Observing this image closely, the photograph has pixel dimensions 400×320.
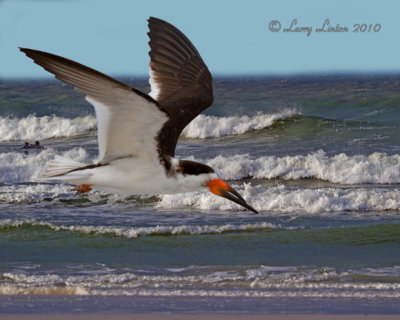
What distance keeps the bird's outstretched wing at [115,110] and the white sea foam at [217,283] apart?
2.62 m

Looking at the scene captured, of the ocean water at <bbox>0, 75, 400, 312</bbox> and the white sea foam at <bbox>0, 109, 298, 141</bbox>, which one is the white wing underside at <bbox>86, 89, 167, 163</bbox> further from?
the white sea foam at <bbox>0, 109, 298, 141</bbox>

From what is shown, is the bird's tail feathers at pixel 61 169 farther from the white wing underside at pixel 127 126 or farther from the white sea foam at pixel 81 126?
the white sea foam at pixel 81 126

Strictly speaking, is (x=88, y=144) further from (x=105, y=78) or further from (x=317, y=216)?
(x=105, y=78)

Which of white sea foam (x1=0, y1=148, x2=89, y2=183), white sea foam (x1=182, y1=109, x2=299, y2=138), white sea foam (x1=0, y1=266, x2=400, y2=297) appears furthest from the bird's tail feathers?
white sea foam (x1=182, y1=109, x2=299, y2=138)

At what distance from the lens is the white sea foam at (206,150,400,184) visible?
19.2 metres

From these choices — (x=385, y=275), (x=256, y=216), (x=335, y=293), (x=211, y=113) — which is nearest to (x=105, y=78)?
(x=335, y=293)

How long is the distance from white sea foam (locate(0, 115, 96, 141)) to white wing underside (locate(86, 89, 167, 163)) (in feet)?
82.2

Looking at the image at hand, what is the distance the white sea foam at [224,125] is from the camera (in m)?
28.6

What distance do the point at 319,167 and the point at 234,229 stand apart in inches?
299

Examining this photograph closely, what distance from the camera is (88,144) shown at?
1110 inches

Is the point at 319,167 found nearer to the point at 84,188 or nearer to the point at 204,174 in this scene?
the point at 84,188

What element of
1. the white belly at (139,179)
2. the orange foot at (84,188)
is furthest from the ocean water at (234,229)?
the white belly at (139,179)

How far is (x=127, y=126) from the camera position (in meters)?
6.29

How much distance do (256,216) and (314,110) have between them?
2197cm
